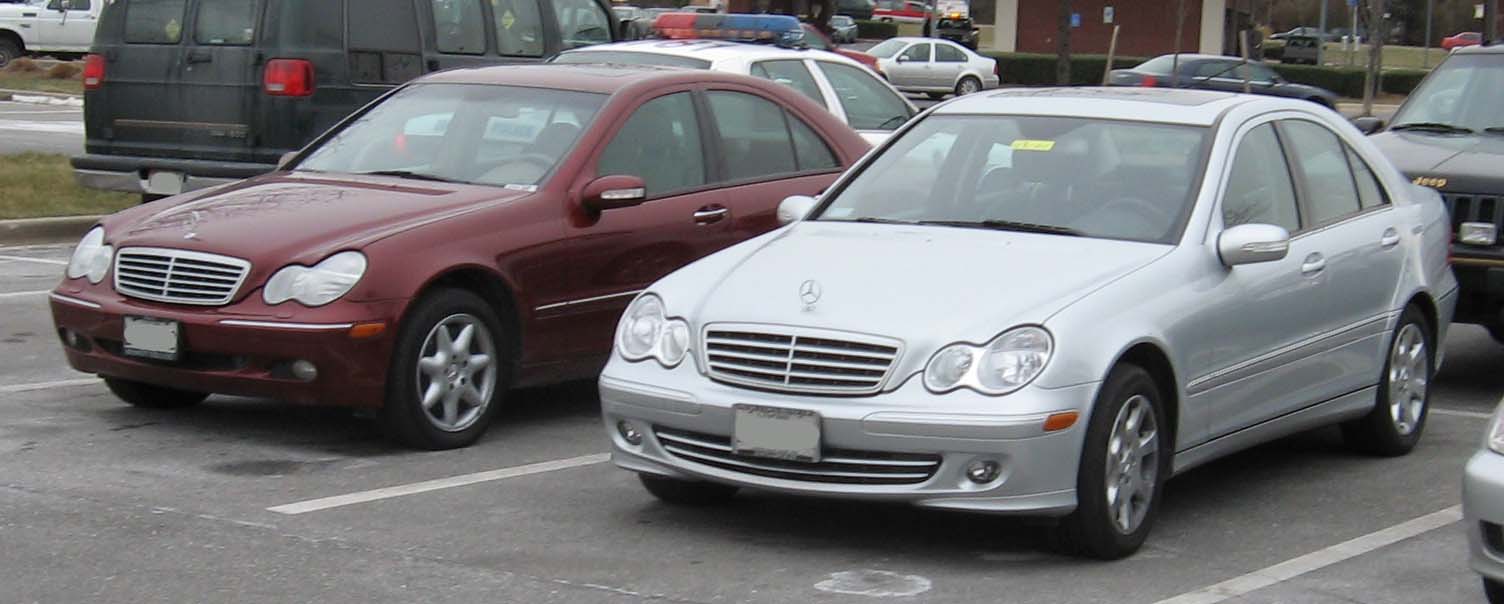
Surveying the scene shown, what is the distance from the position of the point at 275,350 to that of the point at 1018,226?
2.65 metres

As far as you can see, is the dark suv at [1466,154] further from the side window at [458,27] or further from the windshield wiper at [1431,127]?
the side window at [458,27]

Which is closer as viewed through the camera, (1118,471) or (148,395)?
(1118,471)

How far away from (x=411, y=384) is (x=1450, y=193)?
5.12 metres

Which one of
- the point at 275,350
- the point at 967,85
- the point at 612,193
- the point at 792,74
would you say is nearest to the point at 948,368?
the point at 612,193

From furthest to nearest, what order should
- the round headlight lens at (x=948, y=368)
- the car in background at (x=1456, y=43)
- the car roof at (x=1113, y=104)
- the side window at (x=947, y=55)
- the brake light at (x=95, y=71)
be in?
the side window at (x=947, y=55) < the brake light at (x=95, y=71) < the car in background at (x=1456, y=43) < the car roof at (x=1113, y=104) < the round headlight lens at (x=948, y=368)

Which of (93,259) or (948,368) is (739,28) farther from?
(948,368)

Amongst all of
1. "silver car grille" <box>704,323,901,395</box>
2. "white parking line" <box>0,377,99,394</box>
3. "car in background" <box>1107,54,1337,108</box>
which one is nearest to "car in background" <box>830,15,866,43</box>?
"car in background" <box>1107,54,1337,108</box>

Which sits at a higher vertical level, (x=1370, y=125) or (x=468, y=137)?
(x=468, y=137)

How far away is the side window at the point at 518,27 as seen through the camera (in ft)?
49.6

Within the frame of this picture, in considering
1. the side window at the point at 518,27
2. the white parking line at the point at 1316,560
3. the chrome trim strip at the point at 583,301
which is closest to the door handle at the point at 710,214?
Result: the chrome trim strip at the point at 583,301

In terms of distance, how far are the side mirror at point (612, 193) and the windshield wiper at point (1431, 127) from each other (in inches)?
196

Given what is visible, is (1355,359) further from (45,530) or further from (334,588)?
(45,530)

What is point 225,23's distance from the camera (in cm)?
1366

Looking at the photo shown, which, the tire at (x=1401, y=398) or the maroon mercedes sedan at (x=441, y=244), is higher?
the maroon mercedes sedan at (x=441, y=244)
